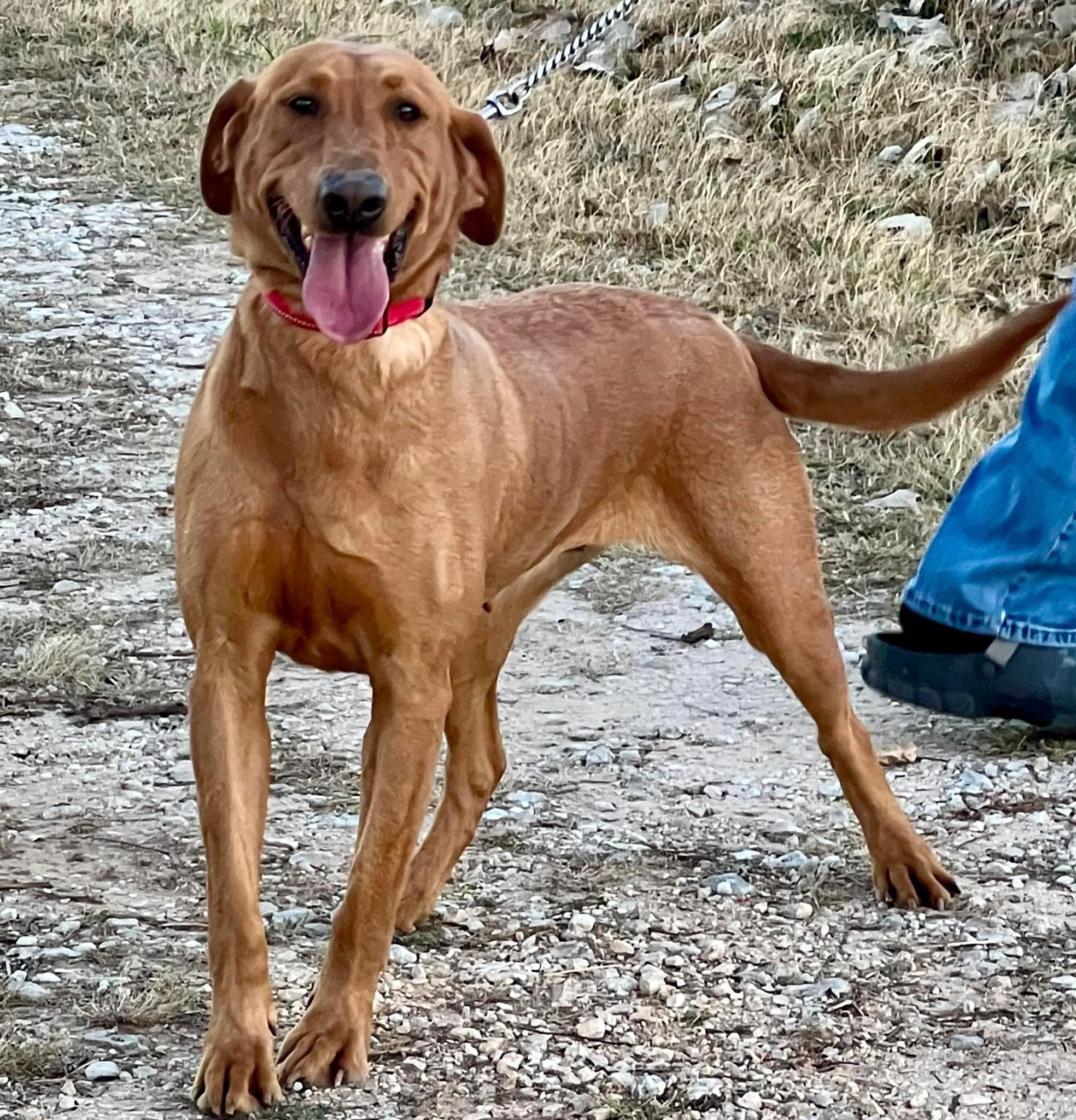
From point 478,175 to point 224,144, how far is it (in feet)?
1.41

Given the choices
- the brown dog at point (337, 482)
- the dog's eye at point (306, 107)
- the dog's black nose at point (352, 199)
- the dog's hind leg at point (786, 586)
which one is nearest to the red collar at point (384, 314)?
the brown dog at point (337, 482)

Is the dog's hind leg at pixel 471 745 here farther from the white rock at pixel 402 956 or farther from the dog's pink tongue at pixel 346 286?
the dog's pink tongue at pixel 346 286

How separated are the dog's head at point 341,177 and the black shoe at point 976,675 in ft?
5.74

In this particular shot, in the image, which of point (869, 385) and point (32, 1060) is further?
point (869, 385)

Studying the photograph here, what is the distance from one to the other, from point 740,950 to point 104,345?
14.4 feet

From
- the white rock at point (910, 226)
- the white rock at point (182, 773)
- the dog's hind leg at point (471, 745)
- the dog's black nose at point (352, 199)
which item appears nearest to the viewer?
the dog's black nose at point (352, 199)

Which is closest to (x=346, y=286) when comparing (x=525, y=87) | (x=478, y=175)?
(x=478, y=175)

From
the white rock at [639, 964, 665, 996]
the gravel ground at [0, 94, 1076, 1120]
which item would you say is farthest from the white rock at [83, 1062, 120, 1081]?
the white rock at [639, 964, 665, 996]

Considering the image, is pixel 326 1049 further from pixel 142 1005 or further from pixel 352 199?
pixel 352 199

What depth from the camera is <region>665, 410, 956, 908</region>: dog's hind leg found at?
3.84 meters

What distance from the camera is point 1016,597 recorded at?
4.52 meters

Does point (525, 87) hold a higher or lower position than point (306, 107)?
lower

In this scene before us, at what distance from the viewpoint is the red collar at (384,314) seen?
3096 mm

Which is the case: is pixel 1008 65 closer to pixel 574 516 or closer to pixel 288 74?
pixel 574 516
